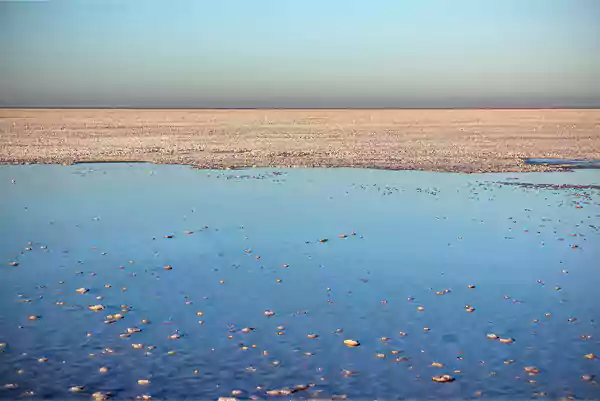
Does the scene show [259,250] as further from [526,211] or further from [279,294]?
[526,211]

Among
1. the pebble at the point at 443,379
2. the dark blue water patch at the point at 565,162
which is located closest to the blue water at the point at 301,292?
the pebble at the point at 443,379

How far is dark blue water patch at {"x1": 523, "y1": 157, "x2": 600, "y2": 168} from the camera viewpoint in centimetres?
2850

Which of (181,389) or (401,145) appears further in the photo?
(401,145)

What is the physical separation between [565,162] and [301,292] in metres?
23.0

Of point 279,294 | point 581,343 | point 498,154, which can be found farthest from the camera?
point 498,154

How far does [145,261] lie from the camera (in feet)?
39.3

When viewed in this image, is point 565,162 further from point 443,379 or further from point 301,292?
point 443,379

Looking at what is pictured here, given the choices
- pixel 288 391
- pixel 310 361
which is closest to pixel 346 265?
pixel 310 361

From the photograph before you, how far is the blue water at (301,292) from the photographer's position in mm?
6973

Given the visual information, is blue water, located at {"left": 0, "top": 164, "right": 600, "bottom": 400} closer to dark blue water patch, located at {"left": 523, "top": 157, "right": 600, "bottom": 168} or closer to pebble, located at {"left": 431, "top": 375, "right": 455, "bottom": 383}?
pebble, located at {"left": 431, "top": 375, "right": 455, "bottom": 383}

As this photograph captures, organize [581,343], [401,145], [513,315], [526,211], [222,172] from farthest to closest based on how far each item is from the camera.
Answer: [401,145], [222,172], [526,211], [513,315], [581,343]

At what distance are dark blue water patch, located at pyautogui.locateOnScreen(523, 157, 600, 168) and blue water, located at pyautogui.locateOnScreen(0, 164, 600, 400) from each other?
381 inches

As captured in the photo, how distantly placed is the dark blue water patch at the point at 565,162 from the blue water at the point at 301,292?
9671 millimetres

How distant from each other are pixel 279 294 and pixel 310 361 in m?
2.66
